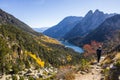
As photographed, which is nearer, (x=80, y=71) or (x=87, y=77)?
(x=87, y=77)

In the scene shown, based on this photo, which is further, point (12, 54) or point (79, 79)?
point (12, 54)

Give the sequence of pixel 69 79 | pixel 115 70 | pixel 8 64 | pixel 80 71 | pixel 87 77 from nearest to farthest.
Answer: pixel 115 70
pixel 69 79
pixel 87 77
pixel 80 71
pixel 8 64

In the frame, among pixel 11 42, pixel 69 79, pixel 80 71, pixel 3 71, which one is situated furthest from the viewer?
pixel 11 42

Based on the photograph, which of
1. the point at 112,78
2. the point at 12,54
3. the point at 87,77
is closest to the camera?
the point at 112,78

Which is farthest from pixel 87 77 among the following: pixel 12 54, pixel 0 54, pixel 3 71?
pixel 12 54

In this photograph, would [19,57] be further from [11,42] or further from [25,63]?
[11,42]

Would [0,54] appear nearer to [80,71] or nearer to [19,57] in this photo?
[19,57]

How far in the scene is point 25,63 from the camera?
573 ft

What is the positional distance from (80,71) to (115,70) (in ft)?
26.6

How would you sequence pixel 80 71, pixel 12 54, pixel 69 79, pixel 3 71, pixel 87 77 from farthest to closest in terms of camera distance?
1. pixel 12 54
2. pixel 3 71
3. pixel 80 71
4. pixel 87 77
5. pixel 69 79

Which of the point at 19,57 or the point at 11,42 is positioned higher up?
the point at 11,42

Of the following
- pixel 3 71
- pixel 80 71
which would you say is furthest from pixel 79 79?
pixel 3 71

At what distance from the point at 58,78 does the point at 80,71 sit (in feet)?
16.6

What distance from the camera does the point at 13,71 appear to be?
139 metres
